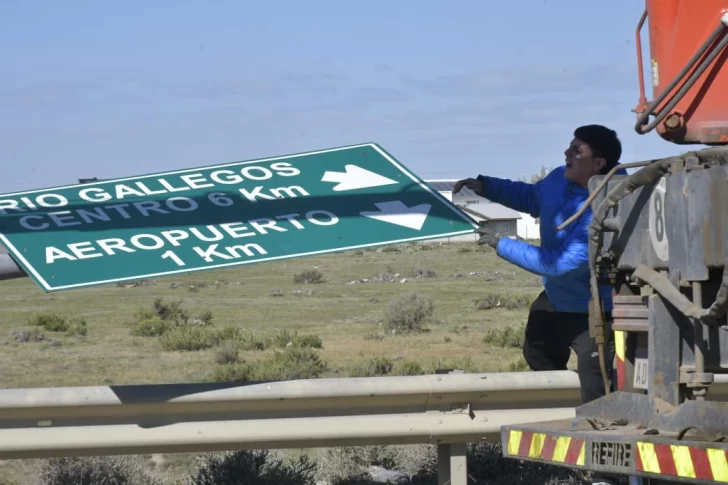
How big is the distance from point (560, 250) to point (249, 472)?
2.30m

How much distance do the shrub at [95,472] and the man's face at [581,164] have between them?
121 inches

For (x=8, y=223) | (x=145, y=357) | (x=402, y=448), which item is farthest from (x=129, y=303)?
(x=8, y=223)

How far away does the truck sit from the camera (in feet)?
13.2

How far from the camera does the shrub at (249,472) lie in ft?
20.2

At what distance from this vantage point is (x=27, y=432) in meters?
5.16

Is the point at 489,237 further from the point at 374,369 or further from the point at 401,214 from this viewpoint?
the point at 374,369

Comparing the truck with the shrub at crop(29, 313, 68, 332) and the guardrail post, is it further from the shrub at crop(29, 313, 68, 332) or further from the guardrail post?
the shrub at crop(29, 313, 68, 332)

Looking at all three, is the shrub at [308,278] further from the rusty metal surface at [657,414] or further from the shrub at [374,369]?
the rusty metal surface at [657,414]

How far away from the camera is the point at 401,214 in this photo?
5145mm

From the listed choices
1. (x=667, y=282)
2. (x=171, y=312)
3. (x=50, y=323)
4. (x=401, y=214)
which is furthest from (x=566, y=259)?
(x=171, y=312)

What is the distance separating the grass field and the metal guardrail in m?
2.04

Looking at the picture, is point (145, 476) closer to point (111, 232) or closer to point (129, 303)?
point (111, 232)

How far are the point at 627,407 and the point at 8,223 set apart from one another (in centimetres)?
280

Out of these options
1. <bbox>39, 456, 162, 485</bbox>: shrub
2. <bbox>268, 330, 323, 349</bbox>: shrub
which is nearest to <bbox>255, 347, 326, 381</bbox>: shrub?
<bbox>268, 330, 323, 349</bbox>: shrub
